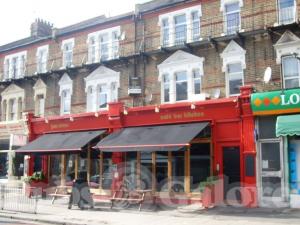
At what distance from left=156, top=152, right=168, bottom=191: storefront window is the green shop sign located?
4.81 metres

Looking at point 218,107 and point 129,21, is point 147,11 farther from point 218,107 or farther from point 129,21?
point 218,107

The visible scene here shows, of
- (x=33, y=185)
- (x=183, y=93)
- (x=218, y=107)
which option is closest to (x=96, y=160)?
(x=33, y=185)

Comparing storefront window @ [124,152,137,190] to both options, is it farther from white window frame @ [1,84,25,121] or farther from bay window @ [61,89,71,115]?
white window frame @ [1,84,25,121]

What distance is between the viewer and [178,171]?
18.6 metres

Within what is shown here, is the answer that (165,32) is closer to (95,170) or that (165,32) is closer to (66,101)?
(66,101)

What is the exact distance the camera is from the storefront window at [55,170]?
75.7ft

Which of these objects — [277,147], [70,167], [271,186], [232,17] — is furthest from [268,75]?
[70,167]

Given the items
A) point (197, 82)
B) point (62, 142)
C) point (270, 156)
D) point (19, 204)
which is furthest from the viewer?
point (62, 142)

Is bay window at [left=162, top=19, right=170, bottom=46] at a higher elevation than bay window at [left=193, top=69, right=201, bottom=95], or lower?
higher

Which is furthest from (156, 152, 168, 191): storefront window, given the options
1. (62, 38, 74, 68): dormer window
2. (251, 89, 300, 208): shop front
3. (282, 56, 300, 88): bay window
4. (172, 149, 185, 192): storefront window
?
(62, 38, 74, 68): dormer window

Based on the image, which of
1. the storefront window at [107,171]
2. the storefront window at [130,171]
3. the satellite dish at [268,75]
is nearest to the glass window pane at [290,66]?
the satellite dish at [268,75]

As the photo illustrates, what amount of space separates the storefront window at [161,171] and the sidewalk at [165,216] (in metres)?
2.08

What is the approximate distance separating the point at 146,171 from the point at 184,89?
14.7 ft

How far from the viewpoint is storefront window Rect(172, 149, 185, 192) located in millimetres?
18438
